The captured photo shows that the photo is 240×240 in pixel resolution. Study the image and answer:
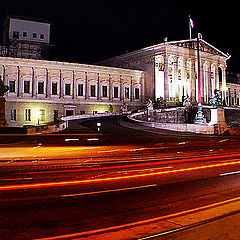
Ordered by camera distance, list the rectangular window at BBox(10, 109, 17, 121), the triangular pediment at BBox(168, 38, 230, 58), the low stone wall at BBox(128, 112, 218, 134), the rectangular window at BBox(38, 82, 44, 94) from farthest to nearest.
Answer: the triangular pediment at BBox(168, 38, 230, 58) < the rectangular window at BBox(38, 82, 44, 94) < the rectangular window at BBox(10, 109, 17, 121) < the low stone wall at BBox(128, 112, 218, 134)

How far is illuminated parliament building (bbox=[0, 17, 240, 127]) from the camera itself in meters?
58.8

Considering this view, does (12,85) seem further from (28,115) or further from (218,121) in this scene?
(218,121)

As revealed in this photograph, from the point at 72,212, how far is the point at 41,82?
56746mm

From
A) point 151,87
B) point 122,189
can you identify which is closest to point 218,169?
point 122,189

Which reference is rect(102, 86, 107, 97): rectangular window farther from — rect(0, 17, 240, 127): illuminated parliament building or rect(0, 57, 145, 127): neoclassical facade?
rect(0, 17, 240, 127): illuminated parliament building

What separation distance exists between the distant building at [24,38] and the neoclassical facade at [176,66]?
18296mm

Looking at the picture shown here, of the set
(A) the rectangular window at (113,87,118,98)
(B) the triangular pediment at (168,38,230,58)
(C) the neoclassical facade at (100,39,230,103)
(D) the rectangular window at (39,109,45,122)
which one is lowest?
(D) the rectangular window at (39,109,45,122)

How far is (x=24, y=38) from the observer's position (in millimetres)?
68062

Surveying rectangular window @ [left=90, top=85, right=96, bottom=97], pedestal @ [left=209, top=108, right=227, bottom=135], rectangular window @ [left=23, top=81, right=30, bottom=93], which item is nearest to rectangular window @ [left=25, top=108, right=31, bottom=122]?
rectangular window @ [left=23, top=81, right=30, bottom=93]

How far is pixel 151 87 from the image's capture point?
72750 mm

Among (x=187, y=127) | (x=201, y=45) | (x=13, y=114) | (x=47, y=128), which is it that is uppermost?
(x=201, y=45)

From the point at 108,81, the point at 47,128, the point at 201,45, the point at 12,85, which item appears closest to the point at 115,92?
the point at 108,81

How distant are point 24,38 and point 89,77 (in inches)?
616

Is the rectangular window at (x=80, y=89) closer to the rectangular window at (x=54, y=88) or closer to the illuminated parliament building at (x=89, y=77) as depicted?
the illuminated parliament building at (x=89, y=77)
